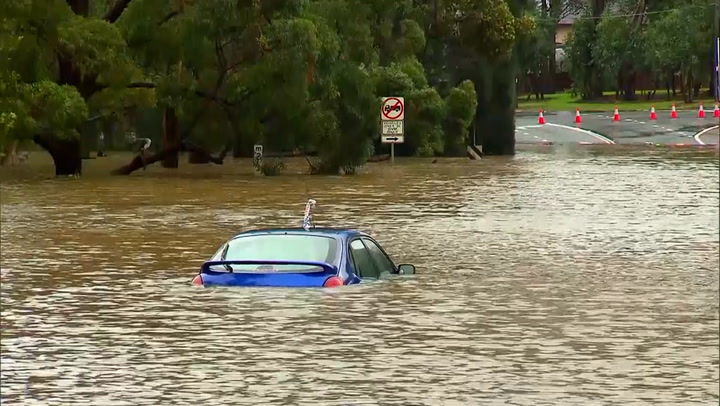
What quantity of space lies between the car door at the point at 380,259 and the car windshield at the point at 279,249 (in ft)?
4.93

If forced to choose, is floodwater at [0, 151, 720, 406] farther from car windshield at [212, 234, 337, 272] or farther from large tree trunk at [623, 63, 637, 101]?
large tree trunk at [623, 63, 637, 101]

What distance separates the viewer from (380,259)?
19.6 m

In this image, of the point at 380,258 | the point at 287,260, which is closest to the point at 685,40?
the point at 380,258

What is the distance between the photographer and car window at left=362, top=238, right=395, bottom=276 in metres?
19.4

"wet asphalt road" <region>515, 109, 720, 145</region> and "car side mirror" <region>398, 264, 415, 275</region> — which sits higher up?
"car side mirror" <region>398, 264, 415, 275</region>

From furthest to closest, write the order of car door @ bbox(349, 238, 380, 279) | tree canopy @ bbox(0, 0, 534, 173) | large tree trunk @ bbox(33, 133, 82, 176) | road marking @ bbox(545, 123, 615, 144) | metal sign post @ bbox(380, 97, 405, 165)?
road marking @ bbox(545, 123, 615, 144), metal sign post @ bbox(380, 97, 405, 165), large tree trunk @ bbox(33, 133, 82, 176), tree canopy @ bbox(0, 0, 534, 173), car door @ bbox(349, 238, 380, 279)

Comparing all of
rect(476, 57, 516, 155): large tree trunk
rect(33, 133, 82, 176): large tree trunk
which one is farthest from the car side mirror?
rect(476, 57, 516, 155): large tree trunk

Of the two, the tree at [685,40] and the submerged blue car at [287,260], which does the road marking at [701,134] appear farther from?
the submerged blue car at [287,260]

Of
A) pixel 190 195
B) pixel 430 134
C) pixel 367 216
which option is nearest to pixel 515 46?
pixel 430 134

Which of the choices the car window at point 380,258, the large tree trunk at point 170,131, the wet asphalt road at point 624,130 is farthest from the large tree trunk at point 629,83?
the car window at point 380,258

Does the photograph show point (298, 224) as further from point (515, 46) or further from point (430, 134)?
point (515, 46)

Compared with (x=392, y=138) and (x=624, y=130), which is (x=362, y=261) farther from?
(x=624, y=130)

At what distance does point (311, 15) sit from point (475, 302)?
27715 mm

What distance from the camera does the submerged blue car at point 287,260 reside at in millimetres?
16984
